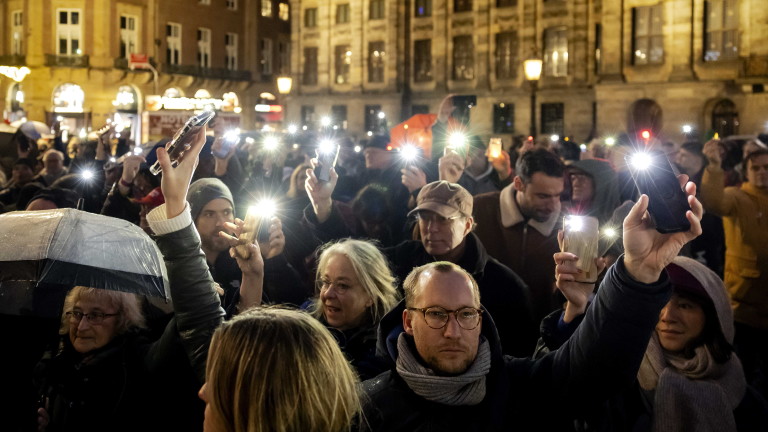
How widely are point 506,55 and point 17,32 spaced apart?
30085 mm

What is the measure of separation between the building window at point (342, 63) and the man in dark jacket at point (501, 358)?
1554 inches

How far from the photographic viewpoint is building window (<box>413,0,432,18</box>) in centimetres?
3934

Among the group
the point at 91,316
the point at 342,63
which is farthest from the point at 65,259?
the point at 342,63

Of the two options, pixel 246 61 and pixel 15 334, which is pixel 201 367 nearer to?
pixel 15 334

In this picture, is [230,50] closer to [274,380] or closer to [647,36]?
[647,36]

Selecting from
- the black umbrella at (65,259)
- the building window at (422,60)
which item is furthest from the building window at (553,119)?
the black umbrella at (65,259)

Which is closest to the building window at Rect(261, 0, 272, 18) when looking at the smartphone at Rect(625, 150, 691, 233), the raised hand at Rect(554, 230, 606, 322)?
the raised hand at Rect(554, 230, 606, 322)

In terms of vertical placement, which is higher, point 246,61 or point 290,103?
point 246,61

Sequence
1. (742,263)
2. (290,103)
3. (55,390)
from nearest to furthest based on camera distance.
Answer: (55,390)
(742,263)
(290,103)

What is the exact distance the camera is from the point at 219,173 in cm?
927

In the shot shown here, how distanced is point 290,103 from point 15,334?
4075cm

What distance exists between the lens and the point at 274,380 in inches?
89.5

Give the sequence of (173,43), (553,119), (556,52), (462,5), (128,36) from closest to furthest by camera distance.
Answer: (556,52)
(553,119)
(462,5)
(128,36)
(173,43)

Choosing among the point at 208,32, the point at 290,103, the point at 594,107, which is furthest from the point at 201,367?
the point at 208,32
